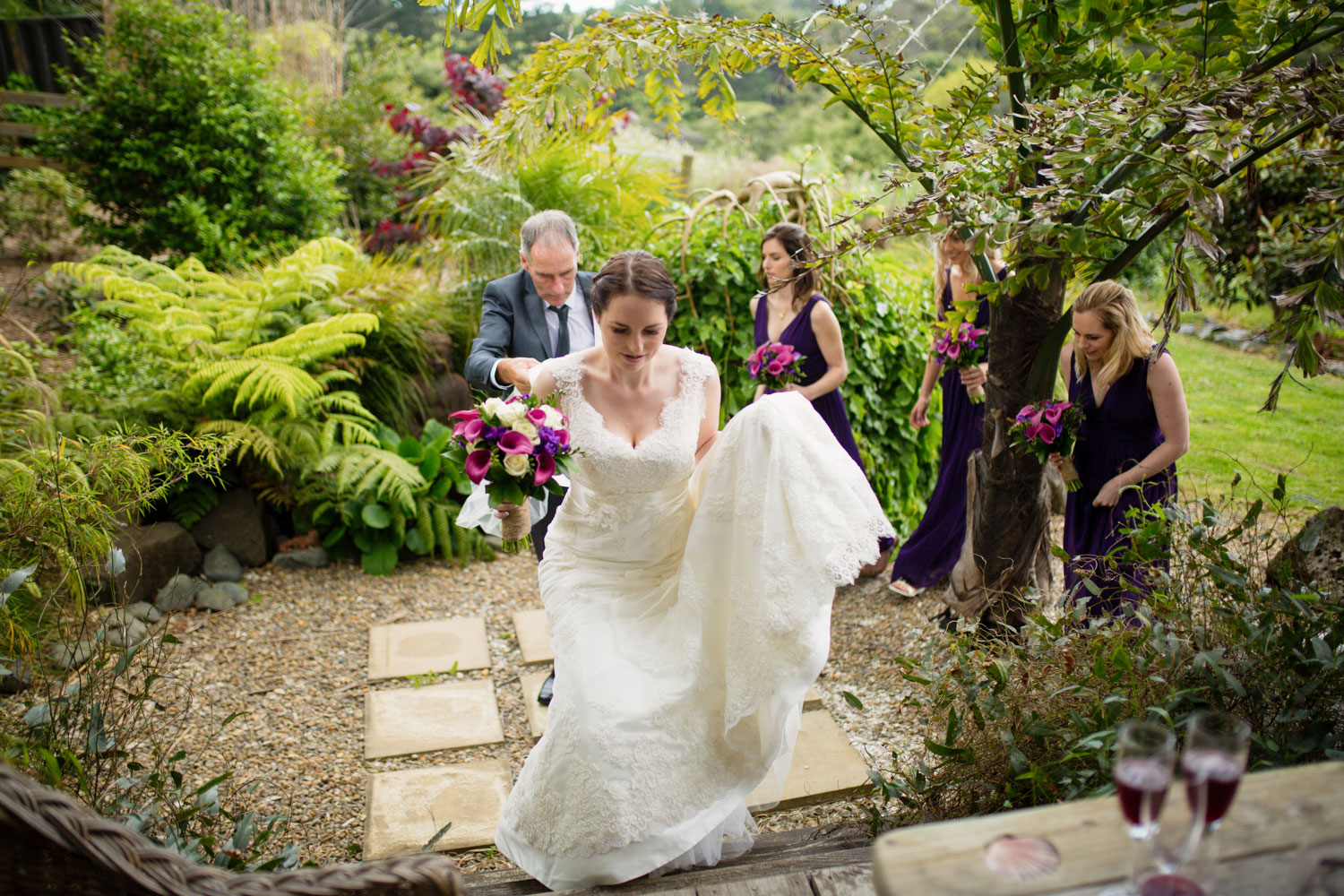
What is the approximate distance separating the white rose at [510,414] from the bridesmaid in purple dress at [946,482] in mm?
2814

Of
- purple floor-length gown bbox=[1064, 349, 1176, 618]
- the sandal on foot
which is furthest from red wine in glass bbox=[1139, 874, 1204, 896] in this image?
the sandal on foot

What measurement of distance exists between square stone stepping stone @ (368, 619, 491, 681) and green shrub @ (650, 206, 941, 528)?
224 centimetres

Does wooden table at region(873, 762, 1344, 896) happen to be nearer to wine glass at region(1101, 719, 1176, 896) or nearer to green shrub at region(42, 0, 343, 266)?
wine glass at region(1101, 719, 1176, 896)

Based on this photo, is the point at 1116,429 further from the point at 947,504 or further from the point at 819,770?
the point at 819,770

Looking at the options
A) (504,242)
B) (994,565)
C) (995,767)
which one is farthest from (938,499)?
(504,242)

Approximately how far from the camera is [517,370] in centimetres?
372

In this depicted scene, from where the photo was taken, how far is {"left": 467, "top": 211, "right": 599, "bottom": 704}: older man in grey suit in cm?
395

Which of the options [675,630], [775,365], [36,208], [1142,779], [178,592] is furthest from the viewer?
[36,208]

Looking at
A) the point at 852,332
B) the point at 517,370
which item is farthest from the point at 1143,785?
the point at 852,332

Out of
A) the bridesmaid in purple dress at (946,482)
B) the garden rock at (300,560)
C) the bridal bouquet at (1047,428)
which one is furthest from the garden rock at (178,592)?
the bridal bouquet at (1047,428)

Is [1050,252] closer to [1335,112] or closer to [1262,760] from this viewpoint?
[1335,112]

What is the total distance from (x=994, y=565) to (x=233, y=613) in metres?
3.89

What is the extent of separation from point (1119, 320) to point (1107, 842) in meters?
2.66

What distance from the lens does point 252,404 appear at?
5270mm
